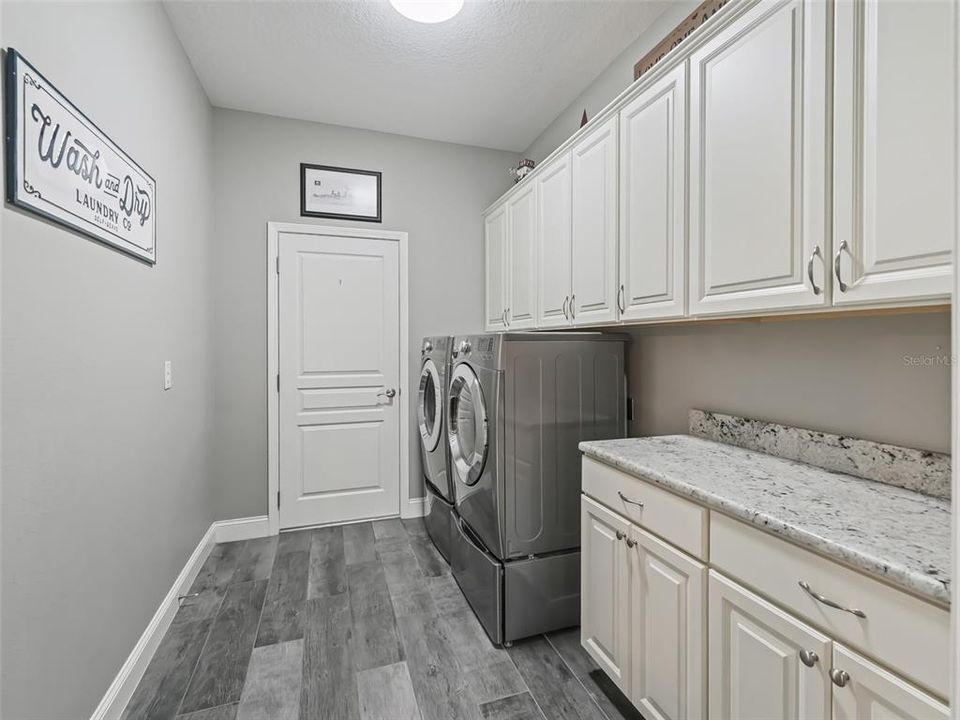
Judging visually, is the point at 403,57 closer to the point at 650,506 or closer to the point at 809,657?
the point at 650,506

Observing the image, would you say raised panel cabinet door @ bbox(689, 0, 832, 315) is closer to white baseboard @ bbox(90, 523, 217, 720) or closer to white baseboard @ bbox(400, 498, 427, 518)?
white baseboard @ bbox(90, 523, 217, 720)

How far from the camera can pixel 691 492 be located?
1181mm

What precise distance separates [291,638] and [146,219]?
182 cm

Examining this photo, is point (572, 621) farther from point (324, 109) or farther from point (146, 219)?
point (324, 109)

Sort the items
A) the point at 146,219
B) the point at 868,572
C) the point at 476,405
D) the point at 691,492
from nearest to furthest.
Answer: the point at 868,572
the point at 691,492
the point at 146,219
the point at 476,405

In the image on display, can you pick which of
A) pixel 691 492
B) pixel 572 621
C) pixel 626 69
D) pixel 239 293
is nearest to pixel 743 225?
pixel 691 492

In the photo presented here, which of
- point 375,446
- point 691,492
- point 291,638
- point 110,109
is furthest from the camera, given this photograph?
point 375,446

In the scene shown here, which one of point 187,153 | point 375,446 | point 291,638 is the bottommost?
point 291,638

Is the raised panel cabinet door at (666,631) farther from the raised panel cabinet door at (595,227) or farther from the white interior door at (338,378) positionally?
the white interior door at (338,378)

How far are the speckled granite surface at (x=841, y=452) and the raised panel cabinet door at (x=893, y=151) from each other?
0.49 m

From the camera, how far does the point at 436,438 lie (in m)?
2.75

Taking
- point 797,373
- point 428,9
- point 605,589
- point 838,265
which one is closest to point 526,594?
point 605,589

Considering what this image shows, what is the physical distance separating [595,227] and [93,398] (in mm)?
1928

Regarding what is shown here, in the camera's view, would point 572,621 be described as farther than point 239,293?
No
